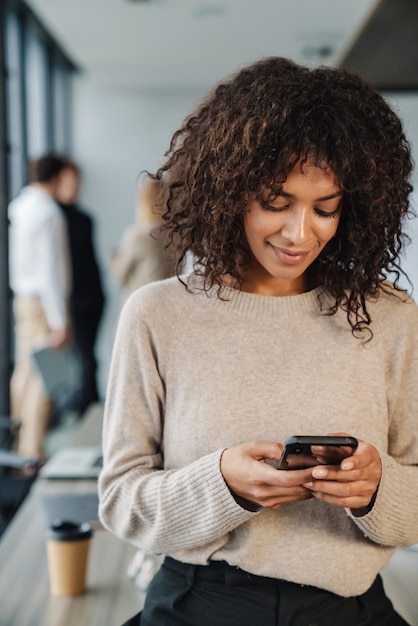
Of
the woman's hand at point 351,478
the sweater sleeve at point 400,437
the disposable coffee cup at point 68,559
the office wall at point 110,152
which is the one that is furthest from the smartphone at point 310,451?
the office wall at point 110,152

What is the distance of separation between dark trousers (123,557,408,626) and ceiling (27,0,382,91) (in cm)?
376

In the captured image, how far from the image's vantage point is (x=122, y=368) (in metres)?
1.30

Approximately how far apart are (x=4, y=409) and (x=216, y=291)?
144 inches

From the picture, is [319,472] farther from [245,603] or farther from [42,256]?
[42,256]

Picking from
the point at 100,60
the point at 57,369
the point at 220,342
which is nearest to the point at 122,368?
the point at 220,342

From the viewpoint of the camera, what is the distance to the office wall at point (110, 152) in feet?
29.2

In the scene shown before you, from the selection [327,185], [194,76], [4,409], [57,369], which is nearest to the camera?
[327,185]

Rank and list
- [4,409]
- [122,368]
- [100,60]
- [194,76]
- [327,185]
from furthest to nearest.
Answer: [194,76]
[100,60]
[4,409]
[122,368]
[327,185]

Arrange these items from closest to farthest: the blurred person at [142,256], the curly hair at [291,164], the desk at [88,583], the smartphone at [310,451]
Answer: the smartphone at [310,451]
the curly hair at [291,164]
the desk at [88,583]
the blurred person at [142,256]

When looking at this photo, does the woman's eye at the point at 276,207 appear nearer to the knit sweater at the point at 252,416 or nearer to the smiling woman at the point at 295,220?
the smiling woman at the point at 295,220

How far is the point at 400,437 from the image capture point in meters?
1.29

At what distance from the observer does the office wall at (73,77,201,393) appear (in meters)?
8.91

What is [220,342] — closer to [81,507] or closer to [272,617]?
[272,617]

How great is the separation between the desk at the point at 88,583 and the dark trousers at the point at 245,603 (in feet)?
1.14
